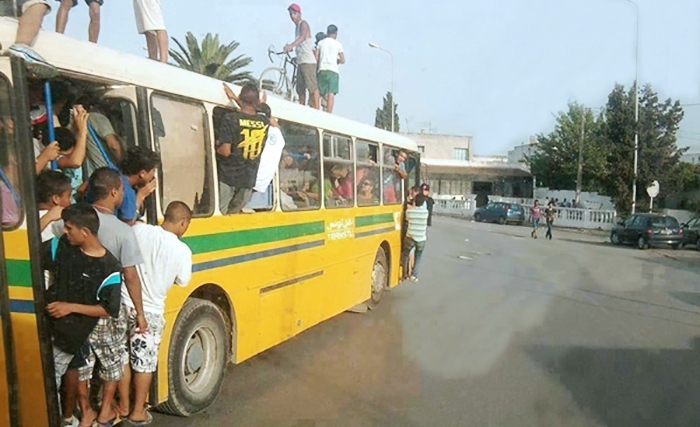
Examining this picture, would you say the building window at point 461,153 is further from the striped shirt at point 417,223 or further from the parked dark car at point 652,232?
the striped shirt at point 417,223

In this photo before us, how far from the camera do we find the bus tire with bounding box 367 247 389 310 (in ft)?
34.2

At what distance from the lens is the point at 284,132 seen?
7.02 m

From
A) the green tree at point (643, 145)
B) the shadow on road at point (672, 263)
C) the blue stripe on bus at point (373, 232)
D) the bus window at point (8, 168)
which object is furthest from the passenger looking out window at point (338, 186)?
the green tree at point (643, 145)

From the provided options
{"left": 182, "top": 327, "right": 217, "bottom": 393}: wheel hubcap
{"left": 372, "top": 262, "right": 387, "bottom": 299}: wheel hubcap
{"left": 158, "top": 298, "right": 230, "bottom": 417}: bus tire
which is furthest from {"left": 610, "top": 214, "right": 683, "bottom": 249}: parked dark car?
{"left": 182, "top": 327, "right": 217, "bottom": 393}: wheel hubcap

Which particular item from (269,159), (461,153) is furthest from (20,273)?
(461,153)

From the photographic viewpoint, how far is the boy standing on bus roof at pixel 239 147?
582 centimetres

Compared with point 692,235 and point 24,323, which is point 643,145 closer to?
point 692,235

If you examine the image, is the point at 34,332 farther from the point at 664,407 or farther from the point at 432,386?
the point at 664,407

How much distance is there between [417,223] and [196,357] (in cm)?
677

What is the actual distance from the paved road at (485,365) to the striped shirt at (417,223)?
1.07 metres

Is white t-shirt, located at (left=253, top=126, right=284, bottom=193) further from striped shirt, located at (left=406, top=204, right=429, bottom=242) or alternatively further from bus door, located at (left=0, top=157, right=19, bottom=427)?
striped shirt, located at (left=406, top=204, right=429, bottom=242)

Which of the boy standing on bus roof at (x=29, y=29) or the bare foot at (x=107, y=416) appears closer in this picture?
the boy standing on bus roof at (x=29, y=29)

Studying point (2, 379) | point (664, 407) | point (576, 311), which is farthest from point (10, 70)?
point (576, 311)

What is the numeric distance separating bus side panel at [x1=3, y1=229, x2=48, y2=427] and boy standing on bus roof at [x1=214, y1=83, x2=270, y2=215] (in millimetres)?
2086
